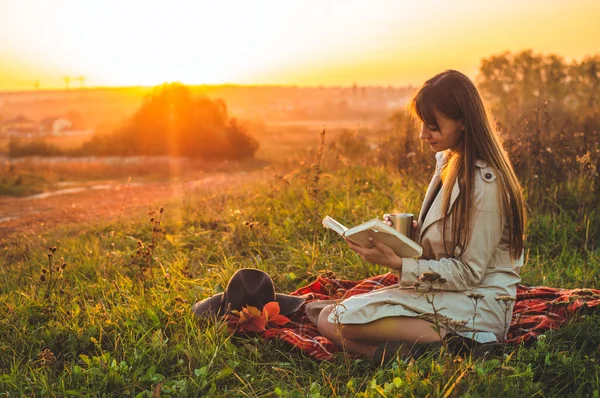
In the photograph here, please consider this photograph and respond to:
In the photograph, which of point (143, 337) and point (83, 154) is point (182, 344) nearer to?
point (143, 337)

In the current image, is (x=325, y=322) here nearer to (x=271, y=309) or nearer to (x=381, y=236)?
(x=271, y=309)

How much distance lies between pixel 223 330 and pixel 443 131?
1705 mm

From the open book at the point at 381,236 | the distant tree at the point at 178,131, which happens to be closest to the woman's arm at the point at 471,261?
the open book at the point at 381,236

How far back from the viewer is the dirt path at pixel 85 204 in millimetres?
8109

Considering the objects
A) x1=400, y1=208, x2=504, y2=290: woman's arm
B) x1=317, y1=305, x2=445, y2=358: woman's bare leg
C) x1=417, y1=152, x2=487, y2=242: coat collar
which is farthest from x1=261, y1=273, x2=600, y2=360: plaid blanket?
x1=417, y1=152, x2=487, y2=242: coat collar

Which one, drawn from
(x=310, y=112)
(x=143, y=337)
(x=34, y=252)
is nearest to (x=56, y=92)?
(x=310, y=112)

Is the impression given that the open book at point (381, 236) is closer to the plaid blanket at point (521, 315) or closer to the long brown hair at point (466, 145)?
the long brown hair at point (466, 145)

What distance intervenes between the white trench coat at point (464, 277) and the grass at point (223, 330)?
24cm

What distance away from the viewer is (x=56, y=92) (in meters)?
48.8

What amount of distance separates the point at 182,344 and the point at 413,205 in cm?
326

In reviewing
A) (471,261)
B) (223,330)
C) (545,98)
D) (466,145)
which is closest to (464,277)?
(471,261)

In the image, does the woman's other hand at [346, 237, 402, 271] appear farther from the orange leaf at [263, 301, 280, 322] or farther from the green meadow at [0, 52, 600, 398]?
the orange leaf at [263, 301, 280, 322]

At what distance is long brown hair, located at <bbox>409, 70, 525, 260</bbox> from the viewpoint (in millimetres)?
2891

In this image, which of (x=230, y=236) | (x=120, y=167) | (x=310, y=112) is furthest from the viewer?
(x=310, y=112)
